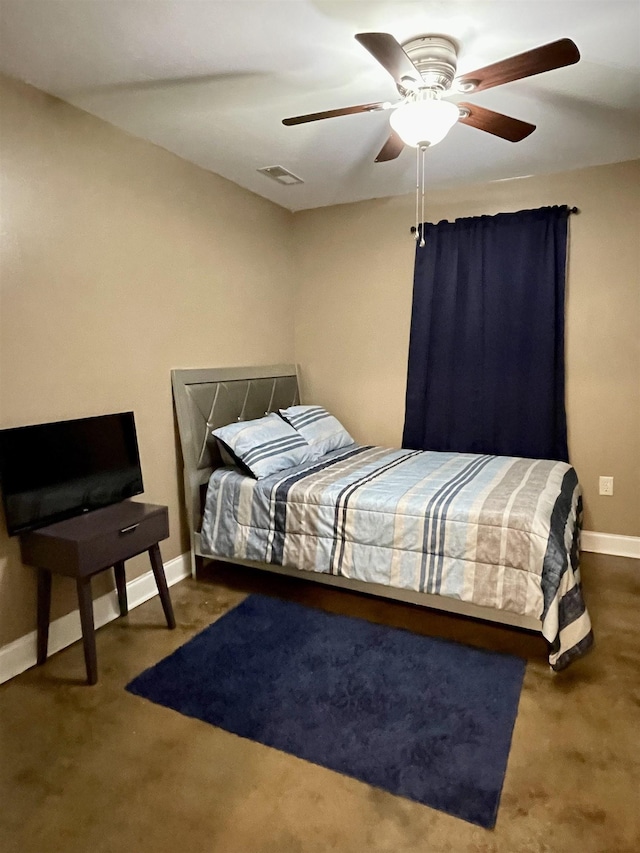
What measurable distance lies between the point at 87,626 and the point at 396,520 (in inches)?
56.9

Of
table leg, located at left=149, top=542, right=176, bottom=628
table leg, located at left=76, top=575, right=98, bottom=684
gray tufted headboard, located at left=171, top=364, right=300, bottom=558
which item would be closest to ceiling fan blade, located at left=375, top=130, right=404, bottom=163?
gray tufted headboard, located at left=171, top=364, right=300, bottom=558

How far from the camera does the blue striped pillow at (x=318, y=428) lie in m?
3.76

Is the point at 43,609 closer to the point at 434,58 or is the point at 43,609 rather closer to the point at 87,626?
the point at 87,626

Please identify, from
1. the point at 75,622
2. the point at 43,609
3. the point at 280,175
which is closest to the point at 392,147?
the point at 280,175

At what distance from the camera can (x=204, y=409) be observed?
339 cm

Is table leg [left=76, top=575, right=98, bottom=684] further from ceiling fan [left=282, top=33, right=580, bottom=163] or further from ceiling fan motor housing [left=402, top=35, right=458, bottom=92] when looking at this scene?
ceiling fan motor housing [left=402, top=35, right=458, bottom=92]

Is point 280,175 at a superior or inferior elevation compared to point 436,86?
superior

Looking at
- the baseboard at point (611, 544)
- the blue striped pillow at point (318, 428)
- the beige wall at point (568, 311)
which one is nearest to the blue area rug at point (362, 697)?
the blue striped pillow at point (318, 428)

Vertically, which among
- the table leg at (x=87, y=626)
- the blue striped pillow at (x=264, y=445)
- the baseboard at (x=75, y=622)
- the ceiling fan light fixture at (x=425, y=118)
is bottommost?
the baseboard at (x=75, y=622)

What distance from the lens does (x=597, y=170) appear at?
11.5 feet

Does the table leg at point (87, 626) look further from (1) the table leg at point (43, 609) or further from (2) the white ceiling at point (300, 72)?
(2) the white ceiling at point (300, 72)

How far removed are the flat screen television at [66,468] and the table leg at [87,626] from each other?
349 millimetres

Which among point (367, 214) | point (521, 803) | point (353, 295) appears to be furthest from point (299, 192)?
point (521, 803)

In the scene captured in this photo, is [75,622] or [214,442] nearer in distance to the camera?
[75,622]
